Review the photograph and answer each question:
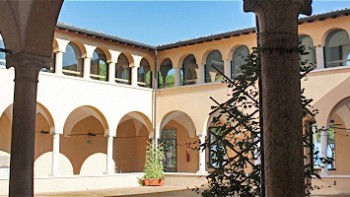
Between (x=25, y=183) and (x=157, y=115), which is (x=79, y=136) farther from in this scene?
(x=25, y=183)

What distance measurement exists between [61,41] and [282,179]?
57.0 feet

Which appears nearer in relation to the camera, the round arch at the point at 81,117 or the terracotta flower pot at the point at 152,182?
the round arch at the point at 81,117

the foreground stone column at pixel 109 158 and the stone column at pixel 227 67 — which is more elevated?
the stone column at pixel 227 67

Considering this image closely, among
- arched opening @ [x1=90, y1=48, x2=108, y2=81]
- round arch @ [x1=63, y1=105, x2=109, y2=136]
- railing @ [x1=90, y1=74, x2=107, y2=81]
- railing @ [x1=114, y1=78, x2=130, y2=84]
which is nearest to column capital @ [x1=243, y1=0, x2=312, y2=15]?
round arch @ [x1=63, y1=105, x2=109, y2=136]

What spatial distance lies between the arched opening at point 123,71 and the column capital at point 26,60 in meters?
15.9

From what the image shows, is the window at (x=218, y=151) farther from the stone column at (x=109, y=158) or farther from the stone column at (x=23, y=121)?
the stone column at (x=109, y=158)

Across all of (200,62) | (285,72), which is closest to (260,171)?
(285,72)

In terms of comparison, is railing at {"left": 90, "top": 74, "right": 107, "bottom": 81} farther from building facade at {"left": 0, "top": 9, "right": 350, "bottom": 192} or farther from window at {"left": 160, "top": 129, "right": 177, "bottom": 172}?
window at {"left": 160, "top": 129, "right": 177, "bottom": 172}

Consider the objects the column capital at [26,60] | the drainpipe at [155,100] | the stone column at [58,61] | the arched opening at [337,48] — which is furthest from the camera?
the drainpipe at [155,100]

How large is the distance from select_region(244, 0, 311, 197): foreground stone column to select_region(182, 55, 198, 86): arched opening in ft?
63.6

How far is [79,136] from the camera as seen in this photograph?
23.0m

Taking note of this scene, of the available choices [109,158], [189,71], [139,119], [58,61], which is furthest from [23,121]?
Answer: [139,119]

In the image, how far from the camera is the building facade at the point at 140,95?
18.2 m

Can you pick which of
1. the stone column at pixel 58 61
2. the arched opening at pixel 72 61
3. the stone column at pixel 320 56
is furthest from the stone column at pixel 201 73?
the stone column at pixel 58 61
